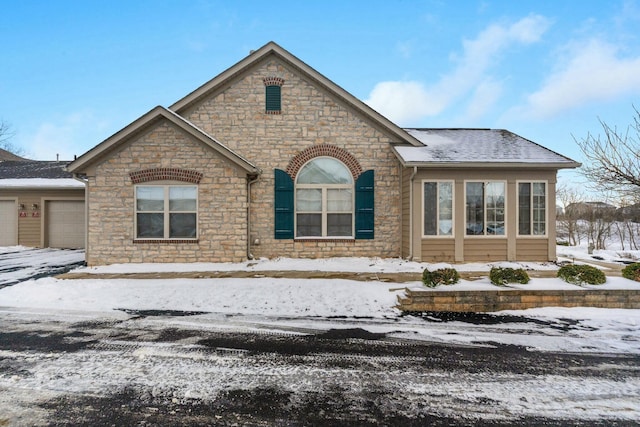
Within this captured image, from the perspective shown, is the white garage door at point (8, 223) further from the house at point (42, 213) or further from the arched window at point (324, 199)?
the arched window at point (324, 199)

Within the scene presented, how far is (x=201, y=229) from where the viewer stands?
10672 millimetres

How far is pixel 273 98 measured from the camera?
38.5 feet

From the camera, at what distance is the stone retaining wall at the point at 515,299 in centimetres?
674

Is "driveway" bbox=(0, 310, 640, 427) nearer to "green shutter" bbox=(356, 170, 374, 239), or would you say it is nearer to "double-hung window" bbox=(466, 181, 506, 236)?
"green shutter" bbox=(356, 170, 374, 239)

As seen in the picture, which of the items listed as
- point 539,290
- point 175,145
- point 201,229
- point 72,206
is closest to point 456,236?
point 539,290

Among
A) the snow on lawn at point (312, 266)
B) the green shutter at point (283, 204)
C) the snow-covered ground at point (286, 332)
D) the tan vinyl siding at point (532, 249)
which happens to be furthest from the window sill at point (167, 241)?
the tan vinyl siding at point (532, 249)

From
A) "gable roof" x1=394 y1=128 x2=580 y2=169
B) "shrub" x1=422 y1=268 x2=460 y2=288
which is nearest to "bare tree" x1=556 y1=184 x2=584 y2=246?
"gable roof" x1=394 y1=128 x2=580 y2=169

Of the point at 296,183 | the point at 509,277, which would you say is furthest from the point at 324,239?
the point at 509,277

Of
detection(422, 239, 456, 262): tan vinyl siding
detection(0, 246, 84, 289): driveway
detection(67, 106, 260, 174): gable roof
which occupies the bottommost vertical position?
detection(0, 246, 84, 289): driveway

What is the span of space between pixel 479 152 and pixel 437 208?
8.04ft

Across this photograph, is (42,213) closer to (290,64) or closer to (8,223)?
(8,223)

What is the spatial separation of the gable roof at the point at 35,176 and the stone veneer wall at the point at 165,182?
651 cm

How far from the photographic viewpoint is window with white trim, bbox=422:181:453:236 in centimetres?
1097

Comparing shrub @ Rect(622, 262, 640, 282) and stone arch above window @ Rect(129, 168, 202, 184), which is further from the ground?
stone arch above window @ Rect(129, 168, 202, 184)
